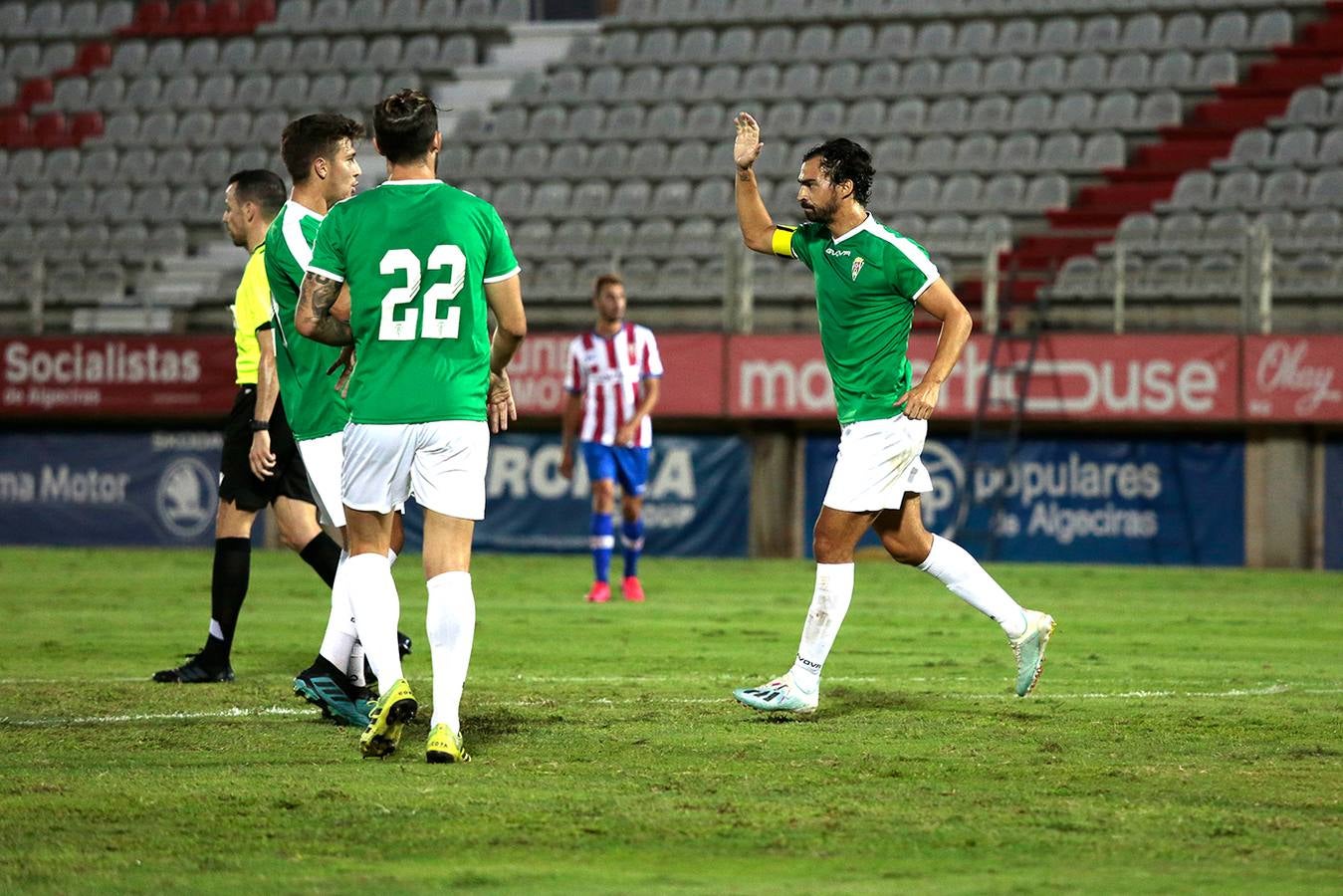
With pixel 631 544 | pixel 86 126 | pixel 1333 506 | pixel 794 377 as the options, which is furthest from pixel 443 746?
pixel 86 126

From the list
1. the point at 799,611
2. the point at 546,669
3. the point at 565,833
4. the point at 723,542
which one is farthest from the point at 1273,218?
the point at 565,833

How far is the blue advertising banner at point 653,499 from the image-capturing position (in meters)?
19.9

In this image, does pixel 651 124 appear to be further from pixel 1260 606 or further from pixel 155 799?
pixel 155 799

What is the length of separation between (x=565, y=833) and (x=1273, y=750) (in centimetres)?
270

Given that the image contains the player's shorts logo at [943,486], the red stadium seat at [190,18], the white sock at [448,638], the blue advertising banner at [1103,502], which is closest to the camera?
the white sock at [448,638]

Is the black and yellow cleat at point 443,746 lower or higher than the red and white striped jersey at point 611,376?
lower

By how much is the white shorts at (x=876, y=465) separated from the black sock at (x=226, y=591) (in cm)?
283

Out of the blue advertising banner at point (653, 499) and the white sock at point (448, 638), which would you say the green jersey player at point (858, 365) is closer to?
the white sock at point (448, 638)

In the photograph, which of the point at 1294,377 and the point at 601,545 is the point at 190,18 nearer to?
the point at 601,545

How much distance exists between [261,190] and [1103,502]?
40.6ft

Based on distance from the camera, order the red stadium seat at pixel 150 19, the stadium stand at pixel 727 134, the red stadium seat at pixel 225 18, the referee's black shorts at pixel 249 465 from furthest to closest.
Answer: the red stadium seat at pixel 150 19
the red stadium seat at pixel 225 18
the stadium stand at pixel 727 134
the referee's black shorts at pixel 249 465

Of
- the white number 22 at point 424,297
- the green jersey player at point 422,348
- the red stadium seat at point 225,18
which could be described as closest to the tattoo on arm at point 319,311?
the green jersey player at point 422,348

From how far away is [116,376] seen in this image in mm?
21453

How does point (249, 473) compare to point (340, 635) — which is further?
point (249, 473)
